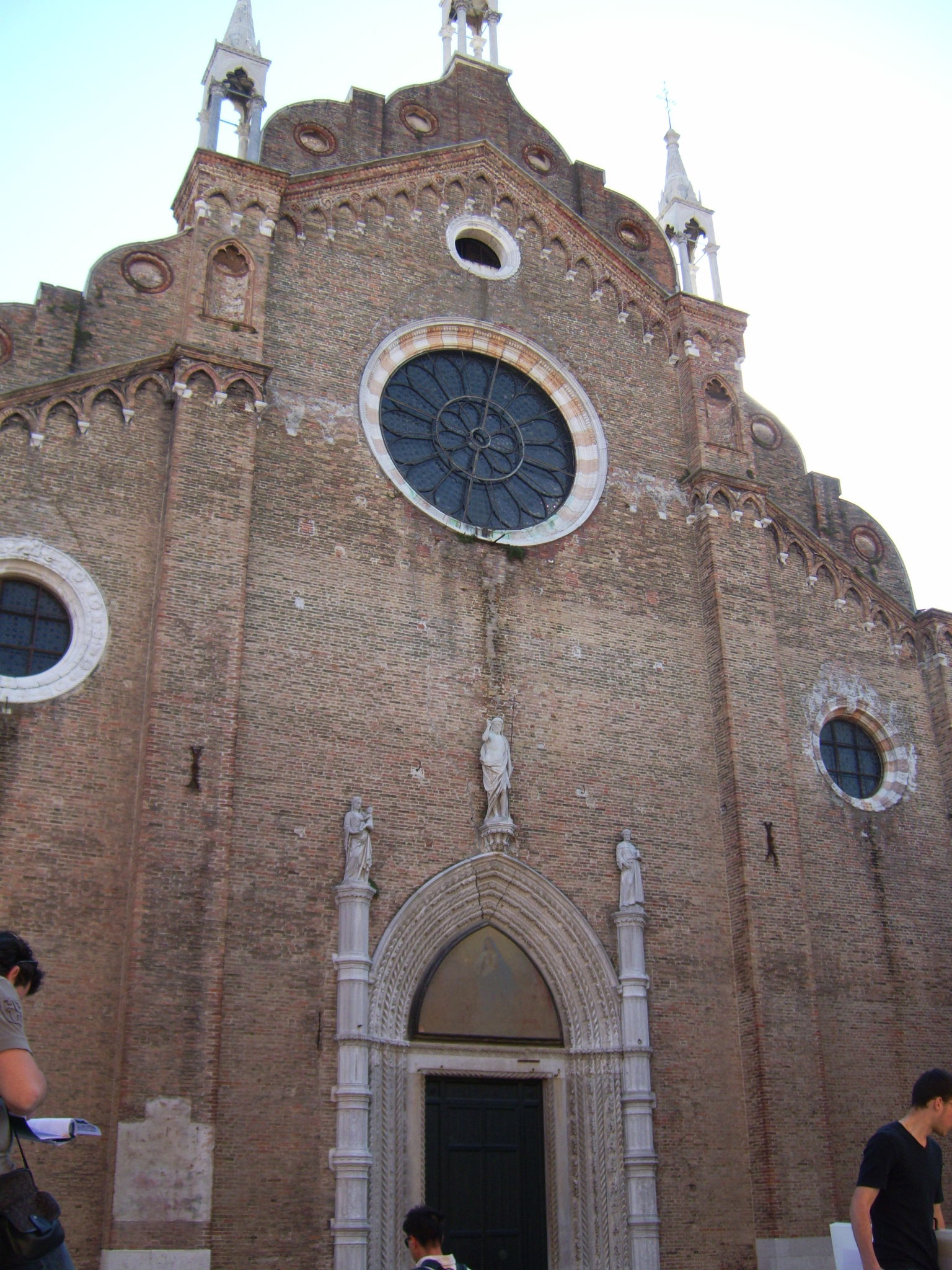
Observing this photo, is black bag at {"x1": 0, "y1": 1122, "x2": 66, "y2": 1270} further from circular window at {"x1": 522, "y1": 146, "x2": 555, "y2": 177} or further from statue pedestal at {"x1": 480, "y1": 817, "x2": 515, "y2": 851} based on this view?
circular window at {"x1": 522, "y1": 146, "x2": 555, "y2": 177}

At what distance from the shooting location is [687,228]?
19.2 m

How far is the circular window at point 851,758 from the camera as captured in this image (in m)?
16.3

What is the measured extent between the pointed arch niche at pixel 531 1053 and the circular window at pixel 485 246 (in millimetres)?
8340

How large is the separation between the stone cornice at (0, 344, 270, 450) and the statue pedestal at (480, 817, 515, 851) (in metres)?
5.42

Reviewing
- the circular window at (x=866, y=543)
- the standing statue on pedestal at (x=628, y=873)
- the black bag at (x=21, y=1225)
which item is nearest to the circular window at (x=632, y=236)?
the circular window at (x=866, y=543)

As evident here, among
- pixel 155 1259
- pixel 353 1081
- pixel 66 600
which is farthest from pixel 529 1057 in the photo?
pixel 66 600

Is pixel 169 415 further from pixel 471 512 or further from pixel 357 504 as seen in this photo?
pixel 471 512

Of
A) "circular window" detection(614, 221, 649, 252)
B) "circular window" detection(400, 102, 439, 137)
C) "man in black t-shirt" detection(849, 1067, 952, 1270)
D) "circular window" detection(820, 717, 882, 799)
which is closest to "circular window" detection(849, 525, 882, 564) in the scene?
"circular window" detection(820, 717, 882, 799)

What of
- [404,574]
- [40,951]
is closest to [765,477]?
[404,574]

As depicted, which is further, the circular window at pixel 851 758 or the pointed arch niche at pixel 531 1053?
the circular window at pixel 851 758

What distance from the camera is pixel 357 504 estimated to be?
14.6 m

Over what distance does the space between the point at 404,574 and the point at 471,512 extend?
5.14 ft

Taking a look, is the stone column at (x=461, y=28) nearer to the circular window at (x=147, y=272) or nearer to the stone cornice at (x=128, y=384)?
the circular window at (x=147, y=272)

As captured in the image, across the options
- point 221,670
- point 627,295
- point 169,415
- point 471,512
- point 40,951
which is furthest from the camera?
point 627,295
